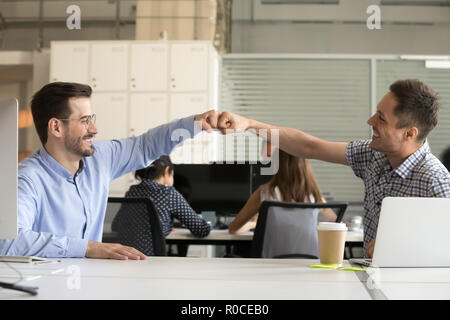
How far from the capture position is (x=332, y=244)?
1.58 meters

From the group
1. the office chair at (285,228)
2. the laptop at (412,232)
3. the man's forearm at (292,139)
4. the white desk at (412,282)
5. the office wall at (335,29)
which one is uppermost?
the office wall at (335,29)

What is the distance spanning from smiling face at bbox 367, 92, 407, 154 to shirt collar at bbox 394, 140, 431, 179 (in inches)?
2.9

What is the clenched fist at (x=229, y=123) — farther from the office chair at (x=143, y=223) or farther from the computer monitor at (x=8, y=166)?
the computer monitor at (x=8, y=166)

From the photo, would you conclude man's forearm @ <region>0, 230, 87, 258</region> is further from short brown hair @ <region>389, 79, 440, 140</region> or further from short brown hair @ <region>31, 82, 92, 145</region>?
short brown hair @ <region>389, 79, 440, 140</region>

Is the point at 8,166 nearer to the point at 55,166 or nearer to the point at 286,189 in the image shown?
the point at 55,166

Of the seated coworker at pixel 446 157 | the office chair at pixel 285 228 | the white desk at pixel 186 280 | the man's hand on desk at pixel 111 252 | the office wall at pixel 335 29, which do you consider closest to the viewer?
the white desk at pixel 186 280

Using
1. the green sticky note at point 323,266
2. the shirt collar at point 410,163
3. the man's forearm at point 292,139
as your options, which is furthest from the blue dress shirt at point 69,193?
the shirt collar at point 410,163

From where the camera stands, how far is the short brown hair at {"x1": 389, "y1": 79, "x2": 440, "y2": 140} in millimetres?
2205

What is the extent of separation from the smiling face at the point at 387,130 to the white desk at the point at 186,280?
73 cm

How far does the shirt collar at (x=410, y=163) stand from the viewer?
6.74 ft

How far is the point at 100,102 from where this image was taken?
19.0ft

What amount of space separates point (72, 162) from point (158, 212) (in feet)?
3.09

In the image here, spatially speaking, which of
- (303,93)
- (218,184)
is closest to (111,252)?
(218,184)
